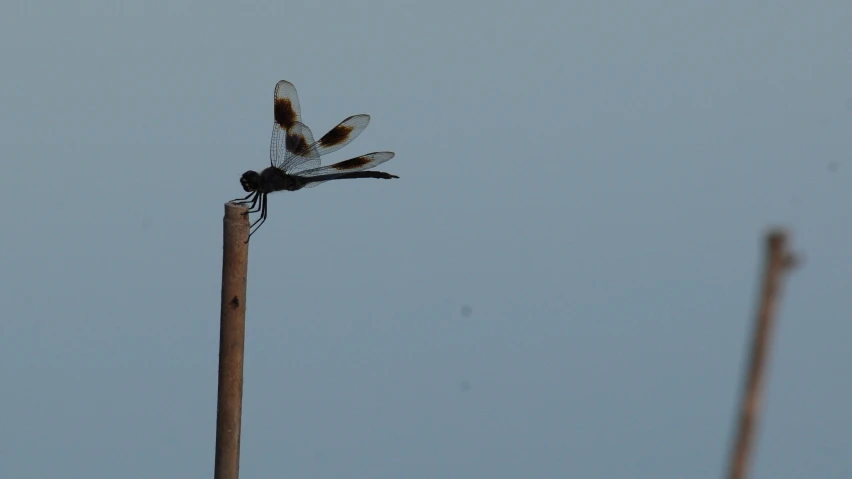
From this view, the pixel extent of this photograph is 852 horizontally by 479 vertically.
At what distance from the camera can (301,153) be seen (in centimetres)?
377

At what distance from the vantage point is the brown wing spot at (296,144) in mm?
3759

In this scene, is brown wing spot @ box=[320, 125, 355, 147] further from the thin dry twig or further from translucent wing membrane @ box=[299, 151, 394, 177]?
the thin dry twig

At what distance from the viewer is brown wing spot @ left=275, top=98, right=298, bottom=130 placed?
3.84m

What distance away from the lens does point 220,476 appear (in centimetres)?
286

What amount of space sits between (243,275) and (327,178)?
1130mm

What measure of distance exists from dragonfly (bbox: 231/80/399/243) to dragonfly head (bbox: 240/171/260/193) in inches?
0.4

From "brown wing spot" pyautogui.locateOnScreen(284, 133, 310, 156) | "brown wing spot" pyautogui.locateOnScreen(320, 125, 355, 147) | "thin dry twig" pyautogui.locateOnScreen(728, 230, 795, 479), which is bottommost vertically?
"thin dry twig" pyautogui.locateOnScreen(728, 230, 795, 479)

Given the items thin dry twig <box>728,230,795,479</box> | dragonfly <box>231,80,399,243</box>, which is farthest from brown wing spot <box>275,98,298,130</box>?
thin dry twig <box>728,230,795,479</box>

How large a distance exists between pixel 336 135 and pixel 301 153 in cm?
29

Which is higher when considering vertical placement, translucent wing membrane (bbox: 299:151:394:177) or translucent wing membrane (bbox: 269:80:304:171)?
translucent wing membrane (bbox: 269:80:304:171)

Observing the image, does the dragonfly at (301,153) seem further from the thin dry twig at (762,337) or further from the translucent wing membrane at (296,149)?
the thin dry twig at (762,337)

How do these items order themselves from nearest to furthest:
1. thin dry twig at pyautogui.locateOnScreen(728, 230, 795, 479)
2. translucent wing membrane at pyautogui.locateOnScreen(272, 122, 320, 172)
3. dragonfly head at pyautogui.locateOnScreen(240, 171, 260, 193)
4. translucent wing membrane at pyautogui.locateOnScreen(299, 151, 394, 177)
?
thin dry twig at pyautogui.locateOnScreen(728, 230, 795, 479) < dragonfly head at pyautogui.locateOnScreen(240, 171, 260, 193) < translucent wing membrane at pyautogui.locateOnScreen(272, 122, 320, 172) < translucent wing membrane at pyautogui.locateOnScreen(299, 151, 394, 177)

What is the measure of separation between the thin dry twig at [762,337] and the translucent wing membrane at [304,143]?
133 inches

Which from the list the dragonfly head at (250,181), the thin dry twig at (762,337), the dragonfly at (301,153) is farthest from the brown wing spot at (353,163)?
the thin dry twig at (762,337)
